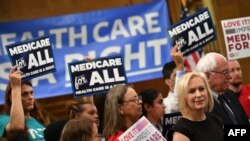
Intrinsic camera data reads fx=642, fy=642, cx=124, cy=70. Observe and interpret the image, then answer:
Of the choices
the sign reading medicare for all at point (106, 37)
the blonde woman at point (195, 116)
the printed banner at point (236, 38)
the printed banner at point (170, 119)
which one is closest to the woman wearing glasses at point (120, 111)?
the blonde woman at point (195, 116)

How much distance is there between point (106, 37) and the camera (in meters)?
7.39

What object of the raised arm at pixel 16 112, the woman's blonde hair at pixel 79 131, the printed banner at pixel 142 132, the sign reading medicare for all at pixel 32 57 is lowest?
the printed banner at pixel 142 132

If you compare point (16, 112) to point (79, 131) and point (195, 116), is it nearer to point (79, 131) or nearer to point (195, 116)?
point (79, 131)

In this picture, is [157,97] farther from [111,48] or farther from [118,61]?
[111,48]

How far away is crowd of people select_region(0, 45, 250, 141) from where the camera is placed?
13.4 feet

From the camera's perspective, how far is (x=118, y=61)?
19.3 ft

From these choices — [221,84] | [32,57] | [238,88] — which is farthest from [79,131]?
[238,88]

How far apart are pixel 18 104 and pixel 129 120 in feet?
3.03

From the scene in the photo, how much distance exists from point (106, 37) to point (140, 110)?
9.70 feet

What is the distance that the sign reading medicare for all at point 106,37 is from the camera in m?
7.18

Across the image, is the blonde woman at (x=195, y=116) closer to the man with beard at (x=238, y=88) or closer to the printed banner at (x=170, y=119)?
the printed banner at (x=170, y=119)

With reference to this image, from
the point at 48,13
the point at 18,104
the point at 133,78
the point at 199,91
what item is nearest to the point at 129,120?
the point at 199,91

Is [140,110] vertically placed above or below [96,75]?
below

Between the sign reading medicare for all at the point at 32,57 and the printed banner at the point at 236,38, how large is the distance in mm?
1856
